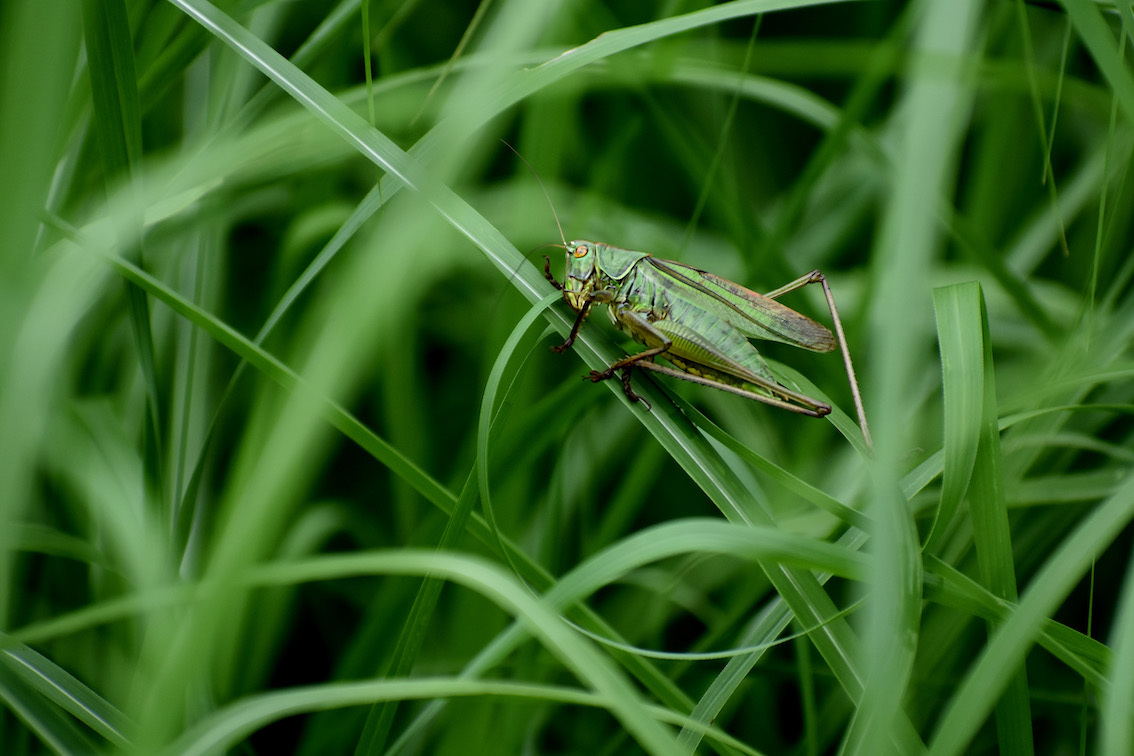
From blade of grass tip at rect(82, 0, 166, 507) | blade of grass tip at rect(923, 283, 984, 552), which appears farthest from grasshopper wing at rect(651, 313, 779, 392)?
blade of grass tip at rect(82, 0, 166, 507)

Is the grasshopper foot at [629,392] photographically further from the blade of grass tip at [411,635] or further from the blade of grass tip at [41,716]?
the blade of grass tip at [41,716]

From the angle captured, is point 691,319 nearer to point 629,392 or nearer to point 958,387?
point 629,392

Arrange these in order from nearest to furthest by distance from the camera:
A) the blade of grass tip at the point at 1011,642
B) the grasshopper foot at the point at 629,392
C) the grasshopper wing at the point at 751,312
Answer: the blade of grass tip at the point at 1011,642
the grasshopper foot at the point at 629,392
the grasshopper wing at the point at 751,312

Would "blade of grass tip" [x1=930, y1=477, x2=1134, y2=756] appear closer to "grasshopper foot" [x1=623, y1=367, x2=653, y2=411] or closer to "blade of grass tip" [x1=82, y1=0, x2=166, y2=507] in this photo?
"grasshopper foot" [x1=623, y1=367, x2=653, y2=411]

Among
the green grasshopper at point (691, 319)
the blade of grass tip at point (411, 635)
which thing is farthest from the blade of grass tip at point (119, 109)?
the green grasshopper at point (691, 319)

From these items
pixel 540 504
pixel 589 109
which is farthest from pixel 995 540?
pixel 589 109

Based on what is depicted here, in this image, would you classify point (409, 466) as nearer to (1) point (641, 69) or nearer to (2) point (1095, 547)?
(2) point (1095, 547)
